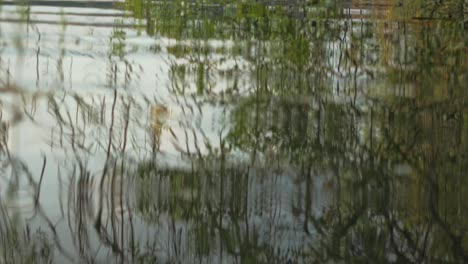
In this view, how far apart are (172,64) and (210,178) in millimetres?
1446

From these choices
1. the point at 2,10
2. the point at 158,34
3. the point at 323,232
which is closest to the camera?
the point at 323,232

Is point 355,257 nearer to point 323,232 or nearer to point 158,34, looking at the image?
point 323,232

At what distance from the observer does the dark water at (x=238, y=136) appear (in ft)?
7.18

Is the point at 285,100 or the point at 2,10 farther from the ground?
the point at 2,10

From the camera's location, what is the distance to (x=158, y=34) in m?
4.59

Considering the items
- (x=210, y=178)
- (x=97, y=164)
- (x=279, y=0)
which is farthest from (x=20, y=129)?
(x=279, y=0)

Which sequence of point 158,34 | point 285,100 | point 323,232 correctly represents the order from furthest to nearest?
point 158,34 < point 285,100 < point 323,232

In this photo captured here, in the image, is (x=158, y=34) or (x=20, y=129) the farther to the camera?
(x=158, y=34)

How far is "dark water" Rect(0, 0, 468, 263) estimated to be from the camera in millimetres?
2189

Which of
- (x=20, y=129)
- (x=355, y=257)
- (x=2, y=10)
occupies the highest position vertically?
(x=2, y=10)

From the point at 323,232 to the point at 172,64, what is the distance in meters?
1.80

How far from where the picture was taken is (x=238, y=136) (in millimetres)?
2986

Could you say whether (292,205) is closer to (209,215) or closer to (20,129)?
(209,215)

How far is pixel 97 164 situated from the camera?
260 centimetres
